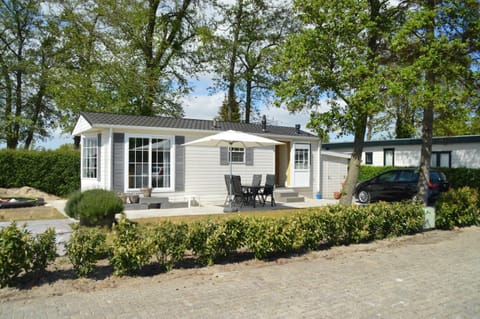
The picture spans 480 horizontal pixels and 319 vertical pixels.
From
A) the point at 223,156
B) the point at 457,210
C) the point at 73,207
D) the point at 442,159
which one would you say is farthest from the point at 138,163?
the point at 442,159

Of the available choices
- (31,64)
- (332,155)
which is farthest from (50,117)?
(332,155)

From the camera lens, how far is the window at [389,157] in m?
22.0

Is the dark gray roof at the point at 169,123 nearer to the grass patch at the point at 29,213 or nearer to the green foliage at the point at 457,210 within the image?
the grass patch at the point at 29,213

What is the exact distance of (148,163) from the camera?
41.6ft

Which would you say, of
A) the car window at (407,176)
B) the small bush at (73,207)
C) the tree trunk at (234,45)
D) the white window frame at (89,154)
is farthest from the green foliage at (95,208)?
the tree trunk at (234,45)

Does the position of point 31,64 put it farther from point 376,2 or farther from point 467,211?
point 467,211

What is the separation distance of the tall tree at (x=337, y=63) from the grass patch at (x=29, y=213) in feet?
23.5

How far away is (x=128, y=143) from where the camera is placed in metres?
12.3

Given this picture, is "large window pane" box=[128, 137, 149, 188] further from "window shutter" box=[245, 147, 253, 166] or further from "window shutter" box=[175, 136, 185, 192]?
"window shutter" box=[245, 147, 253, 166]

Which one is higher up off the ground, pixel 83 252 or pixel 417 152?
pixel 417 152

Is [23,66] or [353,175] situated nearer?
[353,175]

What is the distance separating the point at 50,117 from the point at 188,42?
10.7 metres

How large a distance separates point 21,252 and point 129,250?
4.07 ft

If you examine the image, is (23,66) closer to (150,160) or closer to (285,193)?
(150,160)
